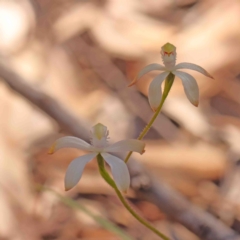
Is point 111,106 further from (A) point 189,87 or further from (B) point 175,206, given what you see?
(A) point 189,87

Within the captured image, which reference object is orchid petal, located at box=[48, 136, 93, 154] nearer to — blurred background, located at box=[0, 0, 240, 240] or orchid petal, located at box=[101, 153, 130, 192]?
orchid petal, located at box=[101, 153, 130, 192]

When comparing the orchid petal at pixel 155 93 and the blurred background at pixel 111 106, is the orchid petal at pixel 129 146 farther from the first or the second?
the blurred background at pixel 111 106

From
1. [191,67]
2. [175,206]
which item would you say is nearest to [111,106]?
[175,206]

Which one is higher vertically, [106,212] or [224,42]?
[224,42]

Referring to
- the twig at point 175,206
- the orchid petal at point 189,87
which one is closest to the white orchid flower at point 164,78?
the orchid petal at point 189,87

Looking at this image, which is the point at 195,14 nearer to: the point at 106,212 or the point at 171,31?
the point at 171,31

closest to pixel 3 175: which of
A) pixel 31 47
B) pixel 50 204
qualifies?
pixel 50 204
